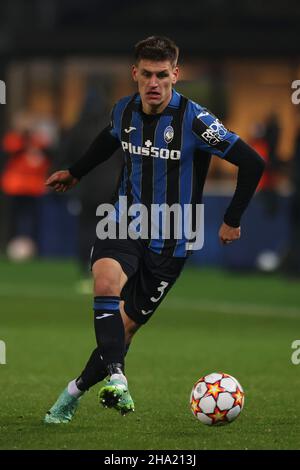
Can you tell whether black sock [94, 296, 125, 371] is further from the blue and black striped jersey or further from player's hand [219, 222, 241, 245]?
player's hand [219, 222, 241, 245]

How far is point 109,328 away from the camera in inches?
319

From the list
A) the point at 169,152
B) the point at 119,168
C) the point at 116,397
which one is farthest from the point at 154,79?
the point at 119,168

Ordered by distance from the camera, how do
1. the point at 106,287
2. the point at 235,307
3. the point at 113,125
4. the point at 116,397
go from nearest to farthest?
the point at 116,397 → the point at 106,287 → the point at 113,125 → the point at 235,307

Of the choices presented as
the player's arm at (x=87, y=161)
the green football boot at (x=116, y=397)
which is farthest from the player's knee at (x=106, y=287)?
the player's arm at (x=87, y=161)

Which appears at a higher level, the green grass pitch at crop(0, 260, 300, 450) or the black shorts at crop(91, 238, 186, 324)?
the black shorts at crop(91, 238, 186, 324)

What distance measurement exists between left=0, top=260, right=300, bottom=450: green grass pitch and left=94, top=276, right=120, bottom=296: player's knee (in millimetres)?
744

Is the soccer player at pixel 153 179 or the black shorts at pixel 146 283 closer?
the soccer player at pixel 153 179

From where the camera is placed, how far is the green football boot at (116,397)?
25.2ft

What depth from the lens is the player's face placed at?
8.20m

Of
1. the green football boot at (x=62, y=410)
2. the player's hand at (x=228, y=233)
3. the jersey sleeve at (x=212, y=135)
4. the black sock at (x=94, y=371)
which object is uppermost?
the jersey sleeve at (x=212, y=135)

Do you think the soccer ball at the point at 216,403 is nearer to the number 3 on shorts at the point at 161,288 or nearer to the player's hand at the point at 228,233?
the number 3 on shorts at the point at 161,288

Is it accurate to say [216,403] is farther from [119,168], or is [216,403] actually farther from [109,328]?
[119,168]

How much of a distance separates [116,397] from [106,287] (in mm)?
688

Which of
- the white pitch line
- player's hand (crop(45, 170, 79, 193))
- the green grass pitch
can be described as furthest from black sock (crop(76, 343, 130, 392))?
the white pitch line
